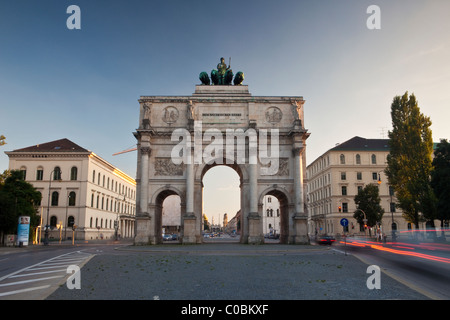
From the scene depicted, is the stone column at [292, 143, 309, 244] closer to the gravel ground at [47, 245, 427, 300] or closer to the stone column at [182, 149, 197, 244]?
the stone column at [182, 149, 197, 244]

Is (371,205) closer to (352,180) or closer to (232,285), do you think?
(352,180)

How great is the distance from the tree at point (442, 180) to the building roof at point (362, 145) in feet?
116

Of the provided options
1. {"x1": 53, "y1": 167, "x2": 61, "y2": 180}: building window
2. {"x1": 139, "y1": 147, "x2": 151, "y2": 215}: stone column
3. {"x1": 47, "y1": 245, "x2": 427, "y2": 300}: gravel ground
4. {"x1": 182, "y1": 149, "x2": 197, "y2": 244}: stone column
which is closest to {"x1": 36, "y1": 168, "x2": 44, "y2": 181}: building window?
{"x1": 53, "y1": 167, "x2": 61, "y2": 180}: building window

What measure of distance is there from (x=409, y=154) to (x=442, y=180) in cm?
731

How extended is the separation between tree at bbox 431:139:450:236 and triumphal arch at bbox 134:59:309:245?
42.5 ft

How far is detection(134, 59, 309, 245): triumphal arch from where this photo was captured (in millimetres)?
37156

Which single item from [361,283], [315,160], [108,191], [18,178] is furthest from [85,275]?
[315,160]

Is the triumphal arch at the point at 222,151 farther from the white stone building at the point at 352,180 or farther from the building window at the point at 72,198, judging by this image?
the white stone building at the point at 352,180

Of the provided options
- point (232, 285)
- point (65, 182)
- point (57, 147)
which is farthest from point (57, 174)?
point (232, 285)

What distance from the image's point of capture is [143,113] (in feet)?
128

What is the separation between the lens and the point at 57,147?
63.8 m

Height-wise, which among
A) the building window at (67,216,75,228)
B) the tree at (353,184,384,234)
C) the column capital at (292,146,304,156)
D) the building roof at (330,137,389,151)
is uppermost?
the building roof at (330,137,389,151)
